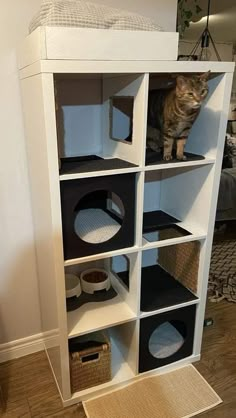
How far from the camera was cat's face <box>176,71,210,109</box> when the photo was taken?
3.69 feet

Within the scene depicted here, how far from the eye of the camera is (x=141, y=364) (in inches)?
59.6

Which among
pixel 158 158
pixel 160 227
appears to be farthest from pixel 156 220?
pixel 158 158

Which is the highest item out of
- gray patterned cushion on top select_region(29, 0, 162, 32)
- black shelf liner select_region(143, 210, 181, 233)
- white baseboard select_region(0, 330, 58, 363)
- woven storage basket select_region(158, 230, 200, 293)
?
gray patterned cushion on top select_region(29, 0, 162, 32)

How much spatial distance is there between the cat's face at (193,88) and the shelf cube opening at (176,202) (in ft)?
0.98

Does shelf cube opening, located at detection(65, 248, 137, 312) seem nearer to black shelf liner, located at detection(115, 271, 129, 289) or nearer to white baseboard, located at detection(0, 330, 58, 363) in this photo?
black shelf liner, located at detection(115, 271, 129, 289)

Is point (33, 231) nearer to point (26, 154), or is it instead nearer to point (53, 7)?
point (26, 154)

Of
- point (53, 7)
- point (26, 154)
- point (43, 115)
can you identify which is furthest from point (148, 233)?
point (53, 7)

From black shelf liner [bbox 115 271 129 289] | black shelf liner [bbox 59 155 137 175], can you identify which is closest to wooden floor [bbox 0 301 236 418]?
black shelf liner [bbox 115 271 129 289]

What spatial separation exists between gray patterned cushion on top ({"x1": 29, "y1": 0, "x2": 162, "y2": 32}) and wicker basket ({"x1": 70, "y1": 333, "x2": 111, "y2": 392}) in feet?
4.01

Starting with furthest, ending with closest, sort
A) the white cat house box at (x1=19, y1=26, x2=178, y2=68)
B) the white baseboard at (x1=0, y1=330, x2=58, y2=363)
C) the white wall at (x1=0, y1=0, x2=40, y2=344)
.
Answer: the white baseboard at (x1=0, y1=330, x2=58, y2=363), the white wall at (x1=0, y1=0, x2=40, y2=344), the white cat house box at (x1=19, y1=26, x2=178, y2=68)

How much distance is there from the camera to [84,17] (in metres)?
1.02

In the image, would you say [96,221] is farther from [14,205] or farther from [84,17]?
[84,17]

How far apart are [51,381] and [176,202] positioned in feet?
3.33

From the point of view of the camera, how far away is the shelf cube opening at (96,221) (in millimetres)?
1149
